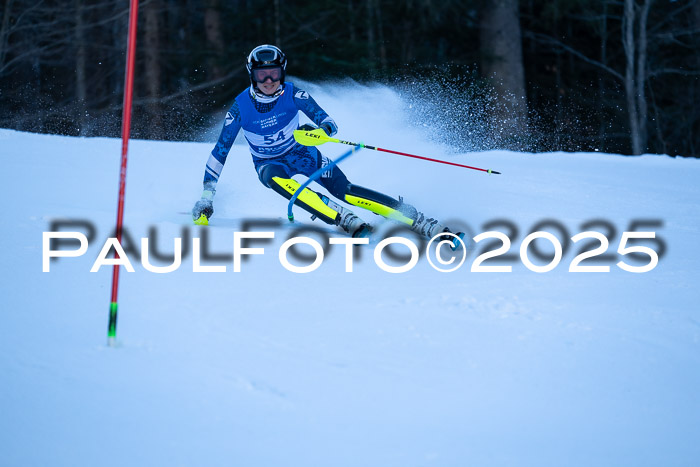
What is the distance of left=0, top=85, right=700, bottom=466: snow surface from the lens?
8.20 feet

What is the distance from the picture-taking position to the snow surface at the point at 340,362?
250 cm

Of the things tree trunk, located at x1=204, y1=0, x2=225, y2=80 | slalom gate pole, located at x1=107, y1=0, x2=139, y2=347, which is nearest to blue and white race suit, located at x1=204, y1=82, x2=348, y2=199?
slalom gate pole, located at x1=107, y1=0, x2=139, y2=347

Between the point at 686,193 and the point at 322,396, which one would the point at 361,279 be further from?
the point at 686,193

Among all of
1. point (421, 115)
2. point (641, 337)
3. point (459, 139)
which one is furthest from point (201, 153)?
point (641, 337)

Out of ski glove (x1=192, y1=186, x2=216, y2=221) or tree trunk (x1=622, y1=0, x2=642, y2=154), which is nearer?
ski glove (x1=192, y1=186, x2=216, y2=221)

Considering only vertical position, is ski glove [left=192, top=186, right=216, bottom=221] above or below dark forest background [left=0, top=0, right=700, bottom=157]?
below

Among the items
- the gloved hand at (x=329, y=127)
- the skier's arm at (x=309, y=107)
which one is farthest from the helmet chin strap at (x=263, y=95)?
the gloved hand at (x=329, y=127)

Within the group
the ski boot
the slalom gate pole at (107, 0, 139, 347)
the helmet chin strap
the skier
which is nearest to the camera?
the slalom gate pole at (107, 0, 139, 347)

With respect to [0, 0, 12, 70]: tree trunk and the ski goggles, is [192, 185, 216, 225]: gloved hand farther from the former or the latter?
[0, 0, 12, 70]: tree trunk

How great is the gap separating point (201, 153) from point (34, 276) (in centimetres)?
419

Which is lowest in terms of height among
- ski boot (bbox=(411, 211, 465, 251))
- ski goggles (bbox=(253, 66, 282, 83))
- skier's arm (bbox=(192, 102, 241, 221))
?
ski boot (bbox=(411, 211, 465, 251))

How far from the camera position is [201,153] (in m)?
7.91

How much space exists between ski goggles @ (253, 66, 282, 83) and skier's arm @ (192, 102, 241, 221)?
328 mm

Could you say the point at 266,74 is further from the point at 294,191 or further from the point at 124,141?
the point at 124,141
